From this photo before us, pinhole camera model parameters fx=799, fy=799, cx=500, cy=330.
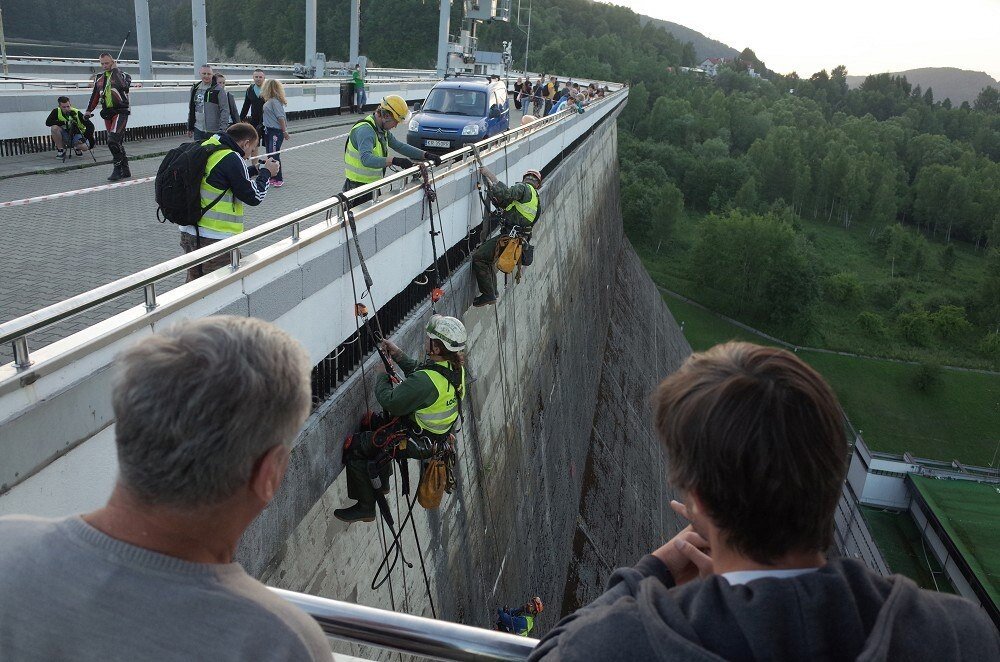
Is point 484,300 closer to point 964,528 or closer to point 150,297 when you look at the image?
point 150,297

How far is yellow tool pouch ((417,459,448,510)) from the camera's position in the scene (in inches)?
234

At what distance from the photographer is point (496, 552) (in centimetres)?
981

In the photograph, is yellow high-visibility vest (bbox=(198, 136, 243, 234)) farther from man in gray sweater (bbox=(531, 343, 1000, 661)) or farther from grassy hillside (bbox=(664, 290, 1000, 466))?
grassy hillside (bbox=(664, 290, 1000, 466))

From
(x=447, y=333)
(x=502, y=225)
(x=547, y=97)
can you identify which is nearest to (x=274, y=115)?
(x=502, y=225)

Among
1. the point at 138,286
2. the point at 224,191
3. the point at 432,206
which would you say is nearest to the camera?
the point at 138,286

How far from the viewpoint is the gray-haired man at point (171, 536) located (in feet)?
4.60

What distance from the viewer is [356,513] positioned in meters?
5.60

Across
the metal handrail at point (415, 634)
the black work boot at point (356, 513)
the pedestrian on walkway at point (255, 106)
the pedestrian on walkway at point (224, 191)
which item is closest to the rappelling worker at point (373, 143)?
the pedestrian on walkway at point (224, 191)

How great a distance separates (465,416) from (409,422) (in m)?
3.20

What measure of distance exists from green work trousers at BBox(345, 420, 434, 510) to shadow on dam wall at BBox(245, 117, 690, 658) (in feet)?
0.39

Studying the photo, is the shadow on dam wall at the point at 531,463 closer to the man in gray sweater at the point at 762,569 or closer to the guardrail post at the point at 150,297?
the guardrail post at the point at 150,297

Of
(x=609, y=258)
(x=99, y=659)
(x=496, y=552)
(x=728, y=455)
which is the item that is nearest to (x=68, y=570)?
(x=99, y=659)

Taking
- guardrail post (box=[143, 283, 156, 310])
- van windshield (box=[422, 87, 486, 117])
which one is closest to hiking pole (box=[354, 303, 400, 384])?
guardrail post (box=[143, 283, 156, 310])

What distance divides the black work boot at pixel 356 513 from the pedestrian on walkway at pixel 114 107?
24.4 ft
